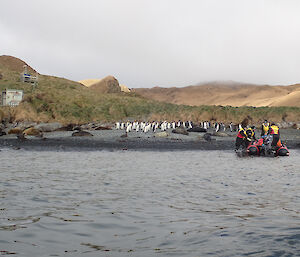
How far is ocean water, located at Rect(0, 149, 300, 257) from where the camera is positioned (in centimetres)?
591

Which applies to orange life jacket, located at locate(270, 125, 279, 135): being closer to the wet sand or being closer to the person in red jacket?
the person in red jacket

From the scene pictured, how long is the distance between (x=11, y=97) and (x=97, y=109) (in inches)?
581

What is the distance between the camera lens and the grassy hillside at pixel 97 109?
65.1m

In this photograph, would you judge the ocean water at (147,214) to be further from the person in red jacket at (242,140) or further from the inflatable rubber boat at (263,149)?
the person in red jacket at (242,140)

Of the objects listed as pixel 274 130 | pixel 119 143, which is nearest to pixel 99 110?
pixel 119 143

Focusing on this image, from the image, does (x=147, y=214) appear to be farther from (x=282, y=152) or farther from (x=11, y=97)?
(x=11, y=97)

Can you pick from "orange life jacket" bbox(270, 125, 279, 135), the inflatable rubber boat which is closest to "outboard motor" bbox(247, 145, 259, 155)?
the inflatable rubber boat

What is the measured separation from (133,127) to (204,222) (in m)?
39.7

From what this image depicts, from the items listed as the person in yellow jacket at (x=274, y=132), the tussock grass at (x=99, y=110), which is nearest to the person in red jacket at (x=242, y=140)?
the person in yellow jacket at (x=274, y=132)

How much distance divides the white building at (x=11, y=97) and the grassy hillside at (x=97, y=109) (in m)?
1.12

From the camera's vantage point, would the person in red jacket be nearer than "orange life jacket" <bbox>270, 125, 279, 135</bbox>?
No

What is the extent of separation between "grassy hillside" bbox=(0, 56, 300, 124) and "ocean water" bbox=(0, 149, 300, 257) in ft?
166

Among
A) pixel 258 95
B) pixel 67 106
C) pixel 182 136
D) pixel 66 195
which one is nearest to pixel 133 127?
pixel 182 136

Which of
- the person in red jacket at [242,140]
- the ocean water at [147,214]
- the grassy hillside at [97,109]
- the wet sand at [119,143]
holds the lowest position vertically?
the ocean water at [147,214]
